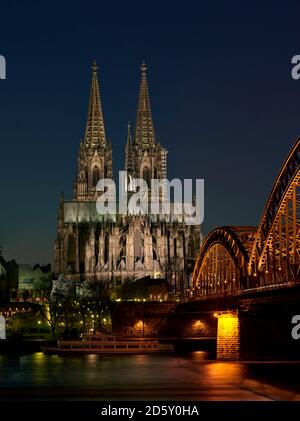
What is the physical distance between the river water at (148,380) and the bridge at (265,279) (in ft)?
7.16

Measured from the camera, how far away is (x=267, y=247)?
65.8 m

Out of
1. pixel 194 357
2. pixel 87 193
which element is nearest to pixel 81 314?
pixel 194 357

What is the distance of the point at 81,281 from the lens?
541ft

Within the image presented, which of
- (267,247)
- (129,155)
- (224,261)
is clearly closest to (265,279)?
(267,247)

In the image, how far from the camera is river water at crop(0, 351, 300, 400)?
4700 cm

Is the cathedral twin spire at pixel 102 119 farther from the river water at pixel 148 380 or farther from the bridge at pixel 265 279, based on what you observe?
the river water at pixel 148 380

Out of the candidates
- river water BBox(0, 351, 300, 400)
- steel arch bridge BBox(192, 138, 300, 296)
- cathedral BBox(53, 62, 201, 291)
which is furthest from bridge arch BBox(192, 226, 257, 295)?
cathedral BBox(53, 62, 201, 291)

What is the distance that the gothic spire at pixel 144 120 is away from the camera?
7411 inches

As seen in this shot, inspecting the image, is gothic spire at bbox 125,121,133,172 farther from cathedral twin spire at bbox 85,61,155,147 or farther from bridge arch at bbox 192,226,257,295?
bridge arch at bbox 192,226,257,295

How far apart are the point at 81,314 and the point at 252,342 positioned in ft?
208

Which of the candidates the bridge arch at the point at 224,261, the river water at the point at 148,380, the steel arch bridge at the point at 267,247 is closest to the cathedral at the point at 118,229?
the bridge arch at the point at 224,261

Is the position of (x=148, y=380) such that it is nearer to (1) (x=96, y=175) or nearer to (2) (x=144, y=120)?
(1) (x=96, y=175)

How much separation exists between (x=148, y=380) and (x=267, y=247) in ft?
→ 47.2

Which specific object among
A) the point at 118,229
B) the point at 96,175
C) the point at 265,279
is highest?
the point at 96,175
